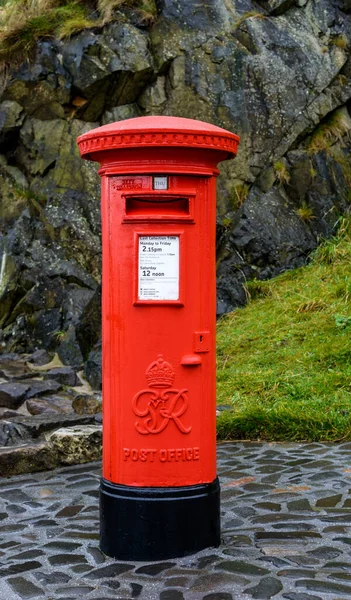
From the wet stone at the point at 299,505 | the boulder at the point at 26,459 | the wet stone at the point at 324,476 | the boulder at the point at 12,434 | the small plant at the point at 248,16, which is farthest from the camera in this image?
the small plant at the point at 248,16

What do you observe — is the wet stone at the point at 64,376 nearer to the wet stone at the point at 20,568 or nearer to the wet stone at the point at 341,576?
the wet stone at the point at 20,568

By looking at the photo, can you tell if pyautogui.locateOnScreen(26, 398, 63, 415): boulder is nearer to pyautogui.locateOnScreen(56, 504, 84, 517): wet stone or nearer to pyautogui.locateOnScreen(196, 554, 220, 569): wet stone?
pyautogui.locateOnScreen(56, 504, 84, 517): wet stone

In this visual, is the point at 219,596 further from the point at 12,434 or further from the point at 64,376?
the point at 64,376

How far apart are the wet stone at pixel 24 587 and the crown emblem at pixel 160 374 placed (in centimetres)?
113

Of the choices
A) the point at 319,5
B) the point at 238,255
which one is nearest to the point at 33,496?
the point at 238,255

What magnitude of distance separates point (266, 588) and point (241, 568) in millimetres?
296

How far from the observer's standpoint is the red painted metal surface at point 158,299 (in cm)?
430

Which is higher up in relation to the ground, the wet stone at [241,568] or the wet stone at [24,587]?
the wet stone at [241,568]

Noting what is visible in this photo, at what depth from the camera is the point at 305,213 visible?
12195 millimetres

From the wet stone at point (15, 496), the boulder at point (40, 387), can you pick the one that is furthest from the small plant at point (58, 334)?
the wet stone at point (15, 496)

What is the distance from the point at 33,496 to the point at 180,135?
9.15 ft

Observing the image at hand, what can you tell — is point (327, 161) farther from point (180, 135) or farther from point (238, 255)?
→ point (180, 135)

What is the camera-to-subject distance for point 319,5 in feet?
44.0

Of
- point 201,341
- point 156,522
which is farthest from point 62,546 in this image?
point 201,341
